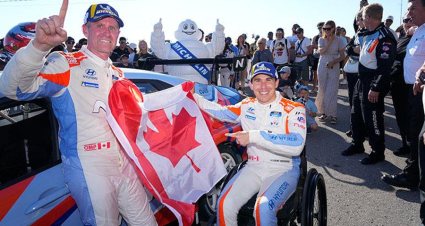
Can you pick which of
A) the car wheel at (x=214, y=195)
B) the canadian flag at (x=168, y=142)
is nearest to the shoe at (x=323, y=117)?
the car wheel at (x=214, y=195)

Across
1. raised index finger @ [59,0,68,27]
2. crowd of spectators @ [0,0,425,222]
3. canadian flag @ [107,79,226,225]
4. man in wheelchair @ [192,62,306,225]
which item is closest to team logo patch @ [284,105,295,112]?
man in wheelchair @ [192,62,306,225]

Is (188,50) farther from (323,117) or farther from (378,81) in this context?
(323,117)

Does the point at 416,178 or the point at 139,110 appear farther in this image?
the point at 416,178

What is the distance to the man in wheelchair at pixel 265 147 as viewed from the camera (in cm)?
243

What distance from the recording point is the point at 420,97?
3.72 metres

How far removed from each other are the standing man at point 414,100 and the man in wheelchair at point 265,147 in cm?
183

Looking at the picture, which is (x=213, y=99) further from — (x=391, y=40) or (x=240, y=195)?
(x=391, y=40)

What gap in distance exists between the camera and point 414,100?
383 cm

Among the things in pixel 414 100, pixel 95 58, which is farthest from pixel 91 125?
→ pixel 414 100

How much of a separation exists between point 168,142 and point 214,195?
124 cm

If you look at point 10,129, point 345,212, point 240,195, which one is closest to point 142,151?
point 240,195

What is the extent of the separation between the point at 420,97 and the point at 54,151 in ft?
12.1

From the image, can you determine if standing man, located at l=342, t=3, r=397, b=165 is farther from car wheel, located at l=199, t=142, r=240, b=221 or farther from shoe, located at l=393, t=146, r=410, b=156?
car wheel, located at l=199, t=142, r=240, b=221

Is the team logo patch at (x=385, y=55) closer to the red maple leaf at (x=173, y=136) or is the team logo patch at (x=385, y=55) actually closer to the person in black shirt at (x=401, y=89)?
the person in black shirt at (x=401, y=89)
